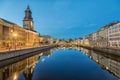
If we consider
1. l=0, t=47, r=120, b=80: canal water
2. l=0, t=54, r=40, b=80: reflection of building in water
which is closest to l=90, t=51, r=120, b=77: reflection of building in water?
l=0, t=47, r=120, b=80: canal water

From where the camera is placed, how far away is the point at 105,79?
22.8 metres

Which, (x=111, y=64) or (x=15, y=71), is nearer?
(x=15, y=71)

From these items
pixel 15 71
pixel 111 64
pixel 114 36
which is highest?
pixel 114 36

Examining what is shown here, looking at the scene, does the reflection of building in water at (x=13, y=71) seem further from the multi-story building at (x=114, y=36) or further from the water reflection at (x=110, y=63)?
the multi-story building at (x=114, y=36)

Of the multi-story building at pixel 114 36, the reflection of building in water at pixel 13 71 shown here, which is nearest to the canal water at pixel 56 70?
the reflection of building in water at pixel 13 71

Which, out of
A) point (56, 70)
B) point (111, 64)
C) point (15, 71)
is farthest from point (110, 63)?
point (15, 71)

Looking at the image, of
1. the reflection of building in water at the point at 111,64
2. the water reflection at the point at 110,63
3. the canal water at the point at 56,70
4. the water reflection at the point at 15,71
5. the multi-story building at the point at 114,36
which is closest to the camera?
the water reflection at the point at 15,71

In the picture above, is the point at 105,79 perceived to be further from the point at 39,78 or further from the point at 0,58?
the point at 0,58

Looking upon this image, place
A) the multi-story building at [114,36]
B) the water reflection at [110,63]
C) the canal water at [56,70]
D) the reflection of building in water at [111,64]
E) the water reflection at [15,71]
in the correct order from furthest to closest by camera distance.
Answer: the multi-story building at [114,36], the water reflection at [110,63], the reflection of building in water at [111,64], the canal water at [56,70], the water reflection at [15,71]

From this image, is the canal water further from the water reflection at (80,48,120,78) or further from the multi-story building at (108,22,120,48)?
the multi-story building at (108,22,120,48)

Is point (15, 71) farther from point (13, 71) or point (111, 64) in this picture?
point (111, 64)

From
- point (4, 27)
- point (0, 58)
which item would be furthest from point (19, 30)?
point (0, 58)

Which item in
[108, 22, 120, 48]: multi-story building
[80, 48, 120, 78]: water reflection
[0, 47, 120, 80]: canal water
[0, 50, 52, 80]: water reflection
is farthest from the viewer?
[108, 22, 120, 48]: multi-story building

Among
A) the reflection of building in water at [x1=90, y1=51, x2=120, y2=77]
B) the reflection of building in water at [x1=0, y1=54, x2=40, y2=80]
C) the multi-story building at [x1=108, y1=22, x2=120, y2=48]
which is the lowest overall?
the reflection of building in water at [x1=90, y1=51, x2=120, y2=77]
